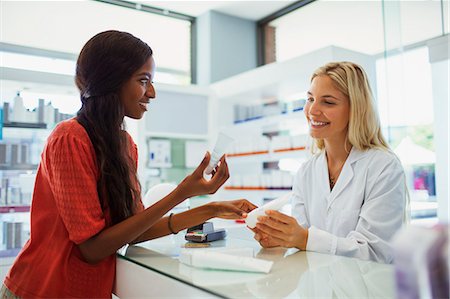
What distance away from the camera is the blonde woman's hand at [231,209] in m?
1.38

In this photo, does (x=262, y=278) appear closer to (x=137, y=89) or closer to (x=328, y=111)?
(x=137, y=89)

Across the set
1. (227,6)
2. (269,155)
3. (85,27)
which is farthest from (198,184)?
(227,6)

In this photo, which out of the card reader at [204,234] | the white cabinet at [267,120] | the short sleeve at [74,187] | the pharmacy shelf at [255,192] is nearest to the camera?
the short sleeve at [74,187]

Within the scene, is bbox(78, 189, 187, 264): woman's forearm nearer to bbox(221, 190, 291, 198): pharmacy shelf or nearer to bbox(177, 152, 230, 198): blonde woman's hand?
bbox(177, 152, 230, 198): blonde woman's hand

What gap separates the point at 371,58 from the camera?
11.1 ft

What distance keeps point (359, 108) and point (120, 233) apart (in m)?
1.06

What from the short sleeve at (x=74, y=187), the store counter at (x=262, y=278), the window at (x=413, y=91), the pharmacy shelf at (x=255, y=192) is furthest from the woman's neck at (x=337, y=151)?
the pharmacy shelf at (x=255, y=192)

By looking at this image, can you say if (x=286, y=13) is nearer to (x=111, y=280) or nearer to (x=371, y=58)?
(x=371, y=58)

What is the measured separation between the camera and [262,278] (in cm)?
95

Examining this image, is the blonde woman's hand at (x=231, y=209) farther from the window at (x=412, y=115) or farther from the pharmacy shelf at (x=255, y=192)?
the pharmacy shelf at (x=255, y=192)

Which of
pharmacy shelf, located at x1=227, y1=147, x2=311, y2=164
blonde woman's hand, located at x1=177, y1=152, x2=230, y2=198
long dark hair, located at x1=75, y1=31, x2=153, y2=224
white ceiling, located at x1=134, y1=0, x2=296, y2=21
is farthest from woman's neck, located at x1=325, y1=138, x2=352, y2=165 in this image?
white ceiling, located at x1=134, y1=0, x2=296, y2=21

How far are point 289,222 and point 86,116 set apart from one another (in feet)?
2.30

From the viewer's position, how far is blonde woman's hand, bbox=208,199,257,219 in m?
1.38

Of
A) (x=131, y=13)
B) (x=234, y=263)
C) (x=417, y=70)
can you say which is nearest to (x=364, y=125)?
(x=234, y=263)
